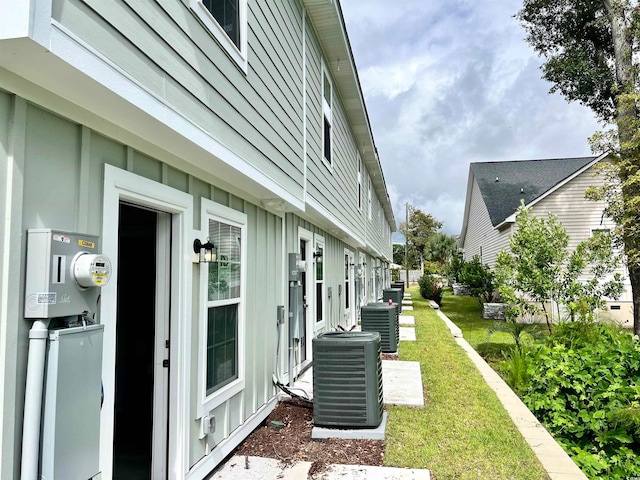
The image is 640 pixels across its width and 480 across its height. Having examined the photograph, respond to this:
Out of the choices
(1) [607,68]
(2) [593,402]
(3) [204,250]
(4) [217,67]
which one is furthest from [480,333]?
(4) [217,67]

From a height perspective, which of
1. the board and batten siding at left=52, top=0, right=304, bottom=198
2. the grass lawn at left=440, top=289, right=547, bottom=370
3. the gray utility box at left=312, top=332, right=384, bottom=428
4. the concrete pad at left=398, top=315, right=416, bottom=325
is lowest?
the grass lawn at left=440, top=289, right=547, bottom=370

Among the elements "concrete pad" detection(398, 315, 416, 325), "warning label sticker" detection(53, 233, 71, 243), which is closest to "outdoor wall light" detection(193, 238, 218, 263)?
"warning label sticker" detection(53, 233, 71, 243)

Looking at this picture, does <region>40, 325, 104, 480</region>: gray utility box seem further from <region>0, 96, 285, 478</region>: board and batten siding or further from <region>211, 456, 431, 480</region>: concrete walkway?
<region>211, 456, 431, 480</region>: concrete walkway

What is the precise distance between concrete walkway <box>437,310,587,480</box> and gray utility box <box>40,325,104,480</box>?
3392 millimetres

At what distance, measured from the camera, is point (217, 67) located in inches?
130

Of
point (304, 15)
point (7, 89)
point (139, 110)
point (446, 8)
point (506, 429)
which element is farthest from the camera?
point (446, 8)

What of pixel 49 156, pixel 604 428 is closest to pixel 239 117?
pixel 49 156

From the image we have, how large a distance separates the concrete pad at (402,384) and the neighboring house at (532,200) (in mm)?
9115

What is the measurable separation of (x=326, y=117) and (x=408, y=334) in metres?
5.89

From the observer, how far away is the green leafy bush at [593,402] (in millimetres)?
4352

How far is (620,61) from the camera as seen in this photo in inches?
432

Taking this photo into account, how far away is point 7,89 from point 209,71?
63.5 inches

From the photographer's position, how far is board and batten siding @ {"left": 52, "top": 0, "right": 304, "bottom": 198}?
2137mm

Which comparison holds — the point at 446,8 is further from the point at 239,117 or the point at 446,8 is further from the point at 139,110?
the point at 139,110
